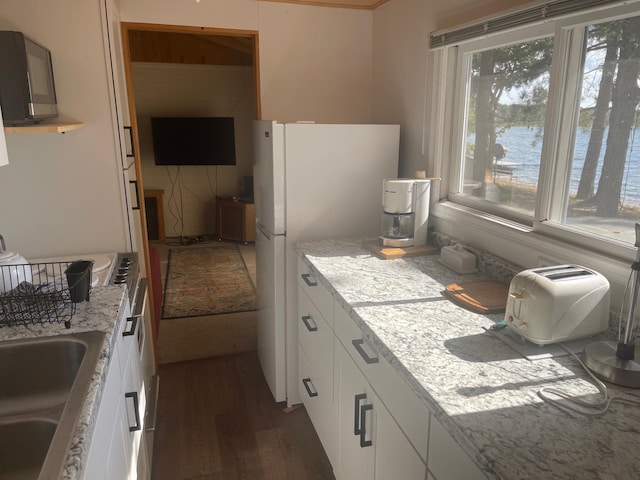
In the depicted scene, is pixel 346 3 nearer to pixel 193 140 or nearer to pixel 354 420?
pixel 354 420

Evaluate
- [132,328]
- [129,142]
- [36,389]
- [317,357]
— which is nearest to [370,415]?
[317,357]

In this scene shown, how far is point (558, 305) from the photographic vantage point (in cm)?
123

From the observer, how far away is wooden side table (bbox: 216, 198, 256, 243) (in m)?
5.88

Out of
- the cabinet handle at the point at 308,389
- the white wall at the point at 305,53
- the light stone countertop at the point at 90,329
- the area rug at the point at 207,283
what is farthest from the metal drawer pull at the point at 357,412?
the area rug at the point at 207,283

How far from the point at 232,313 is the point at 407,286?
2004mm

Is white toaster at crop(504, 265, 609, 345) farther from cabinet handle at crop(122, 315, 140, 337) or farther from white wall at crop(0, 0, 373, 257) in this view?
white wall at crop(0, 0, 373, 257)

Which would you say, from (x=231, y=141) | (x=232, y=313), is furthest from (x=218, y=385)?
(x=231, y=141)

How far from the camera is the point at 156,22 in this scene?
2562 millimetres

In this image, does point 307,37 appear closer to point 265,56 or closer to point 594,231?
point 265,56

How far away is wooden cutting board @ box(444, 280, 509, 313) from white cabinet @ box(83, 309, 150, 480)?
1.08m

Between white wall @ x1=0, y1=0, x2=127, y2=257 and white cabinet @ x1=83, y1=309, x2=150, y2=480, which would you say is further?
white wall @ x1=0, y1=0, x2=127, y2=257

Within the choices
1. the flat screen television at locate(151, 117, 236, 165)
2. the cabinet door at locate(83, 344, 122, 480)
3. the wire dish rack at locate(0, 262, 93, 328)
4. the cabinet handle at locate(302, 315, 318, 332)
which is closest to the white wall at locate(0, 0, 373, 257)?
the wire dish rack at locate(0, 262, 93, 328)

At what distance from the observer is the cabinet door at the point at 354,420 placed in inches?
59.2

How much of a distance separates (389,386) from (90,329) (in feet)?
2.88
